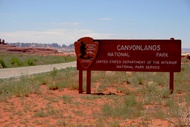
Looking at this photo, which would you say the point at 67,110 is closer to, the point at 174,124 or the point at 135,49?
the point at 174,124

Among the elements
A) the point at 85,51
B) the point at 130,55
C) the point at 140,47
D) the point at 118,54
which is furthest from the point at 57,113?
the point at 140,47

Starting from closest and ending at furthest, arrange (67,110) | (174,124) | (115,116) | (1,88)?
(174,124) → (115,116) → (67,110) → (1,88)

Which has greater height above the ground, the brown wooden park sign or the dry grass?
the brown wooden park sign

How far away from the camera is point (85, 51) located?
14695 mm

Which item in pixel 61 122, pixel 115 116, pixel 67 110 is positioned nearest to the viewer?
pixel 61 122

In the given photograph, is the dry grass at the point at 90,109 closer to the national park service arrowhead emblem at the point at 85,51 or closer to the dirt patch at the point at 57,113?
the dirt patch at the point at 57,113

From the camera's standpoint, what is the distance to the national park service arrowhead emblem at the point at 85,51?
14602mm

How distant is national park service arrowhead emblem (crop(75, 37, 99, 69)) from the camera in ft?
47.9

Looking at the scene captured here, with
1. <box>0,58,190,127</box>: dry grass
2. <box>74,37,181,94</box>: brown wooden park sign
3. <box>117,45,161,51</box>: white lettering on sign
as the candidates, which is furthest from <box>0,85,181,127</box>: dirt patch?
<box>117,45,161,51</box>: white lettering on sign

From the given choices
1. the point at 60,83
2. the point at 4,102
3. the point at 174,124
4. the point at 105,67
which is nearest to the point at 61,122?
the point at 174,124

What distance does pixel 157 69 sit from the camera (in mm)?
14094

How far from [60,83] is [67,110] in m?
6.30

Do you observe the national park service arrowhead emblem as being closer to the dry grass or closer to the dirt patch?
the dry grass

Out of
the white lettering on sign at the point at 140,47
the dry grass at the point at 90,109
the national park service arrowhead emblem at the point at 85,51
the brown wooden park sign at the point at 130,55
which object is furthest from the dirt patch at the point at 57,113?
the white lettering on sign at the point at 140,47
